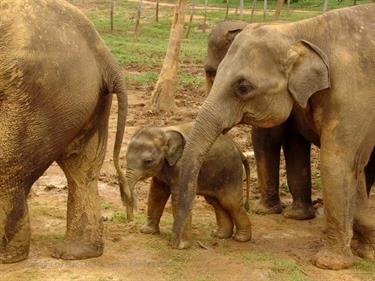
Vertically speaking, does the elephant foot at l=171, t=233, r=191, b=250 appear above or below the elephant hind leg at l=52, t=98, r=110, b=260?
below

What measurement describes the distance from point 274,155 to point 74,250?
217cm

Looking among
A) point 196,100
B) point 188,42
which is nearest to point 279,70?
point 196,100

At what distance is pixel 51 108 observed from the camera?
13.5 ft

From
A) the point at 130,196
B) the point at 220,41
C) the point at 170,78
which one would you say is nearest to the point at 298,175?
the point at 220,41

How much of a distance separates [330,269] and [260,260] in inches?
17.7

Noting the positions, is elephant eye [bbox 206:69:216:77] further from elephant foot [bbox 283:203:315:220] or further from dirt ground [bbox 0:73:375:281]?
elephant foot [bbox 283:203:315:220]

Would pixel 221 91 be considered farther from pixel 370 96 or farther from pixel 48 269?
pixel 48 269

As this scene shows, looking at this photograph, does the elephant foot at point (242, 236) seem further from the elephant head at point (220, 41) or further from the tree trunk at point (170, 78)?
the tree trunk at point (170, 78)

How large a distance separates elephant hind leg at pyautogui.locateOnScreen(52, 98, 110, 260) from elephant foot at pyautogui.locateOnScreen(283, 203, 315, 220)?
1957 mm

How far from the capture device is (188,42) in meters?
19.7

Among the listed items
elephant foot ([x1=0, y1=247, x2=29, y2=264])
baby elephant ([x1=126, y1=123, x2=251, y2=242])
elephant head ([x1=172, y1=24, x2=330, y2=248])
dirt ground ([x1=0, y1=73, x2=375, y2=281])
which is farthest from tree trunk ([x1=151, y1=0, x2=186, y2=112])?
elephant foot ([x1=0, y1=247, x2=29, y2=264])

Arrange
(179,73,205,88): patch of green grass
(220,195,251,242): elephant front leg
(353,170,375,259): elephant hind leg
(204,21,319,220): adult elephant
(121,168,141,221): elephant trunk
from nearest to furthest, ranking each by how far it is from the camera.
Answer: (121,168,141,221): elephant trunk, (353,170,375,259): elephant hind leg, (220,195,251,242): elephant front leg, (204,21,319,220): adult elephant, (179,73,205,88): patch of green grass

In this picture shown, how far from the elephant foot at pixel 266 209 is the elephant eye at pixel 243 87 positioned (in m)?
1.99

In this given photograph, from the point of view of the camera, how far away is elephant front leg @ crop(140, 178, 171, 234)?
17.1 feet
